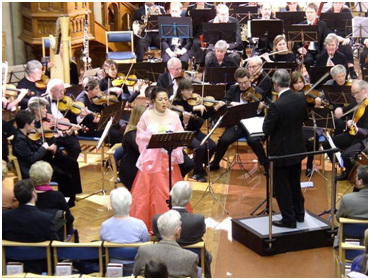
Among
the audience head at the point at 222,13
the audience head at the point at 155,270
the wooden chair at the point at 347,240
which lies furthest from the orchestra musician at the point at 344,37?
the audience head at the point at 155,270

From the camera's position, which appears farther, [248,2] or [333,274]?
[248,2]

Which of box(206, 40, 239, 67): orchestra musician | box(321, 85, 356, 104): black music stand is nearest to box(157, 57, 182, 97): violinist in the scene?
box(206, 40, 239, 67): orchestra musician

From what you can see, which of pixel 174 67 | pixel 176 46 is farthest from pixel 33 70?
pixel 176 46

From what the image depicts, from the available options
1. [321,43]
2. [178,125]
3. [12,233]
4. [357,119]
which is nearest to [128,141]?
[178,125]

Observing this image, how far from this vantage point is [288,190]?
6.54 meters

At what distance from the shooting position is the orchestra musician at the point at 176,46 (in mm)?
11520

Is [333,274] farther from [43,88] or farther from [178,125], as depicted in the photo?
[43,88]

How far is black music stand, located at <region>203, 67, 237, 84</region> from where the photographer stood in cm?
913

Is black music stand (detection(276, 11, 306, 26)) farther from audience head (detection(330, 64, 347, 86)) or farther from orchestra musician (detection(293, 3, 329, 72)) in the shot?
audience head (detection(330, 64, 347, 86))

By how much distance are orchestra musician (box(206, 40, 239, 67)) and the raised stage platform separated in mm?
3638

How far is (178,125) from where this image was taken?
6.98 m

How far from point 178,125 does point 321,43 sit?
5035mm

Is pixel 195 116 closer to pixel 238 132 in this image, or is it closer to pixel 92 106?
pixel 238 132

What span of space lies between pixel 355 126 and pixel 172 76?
2.41 m
